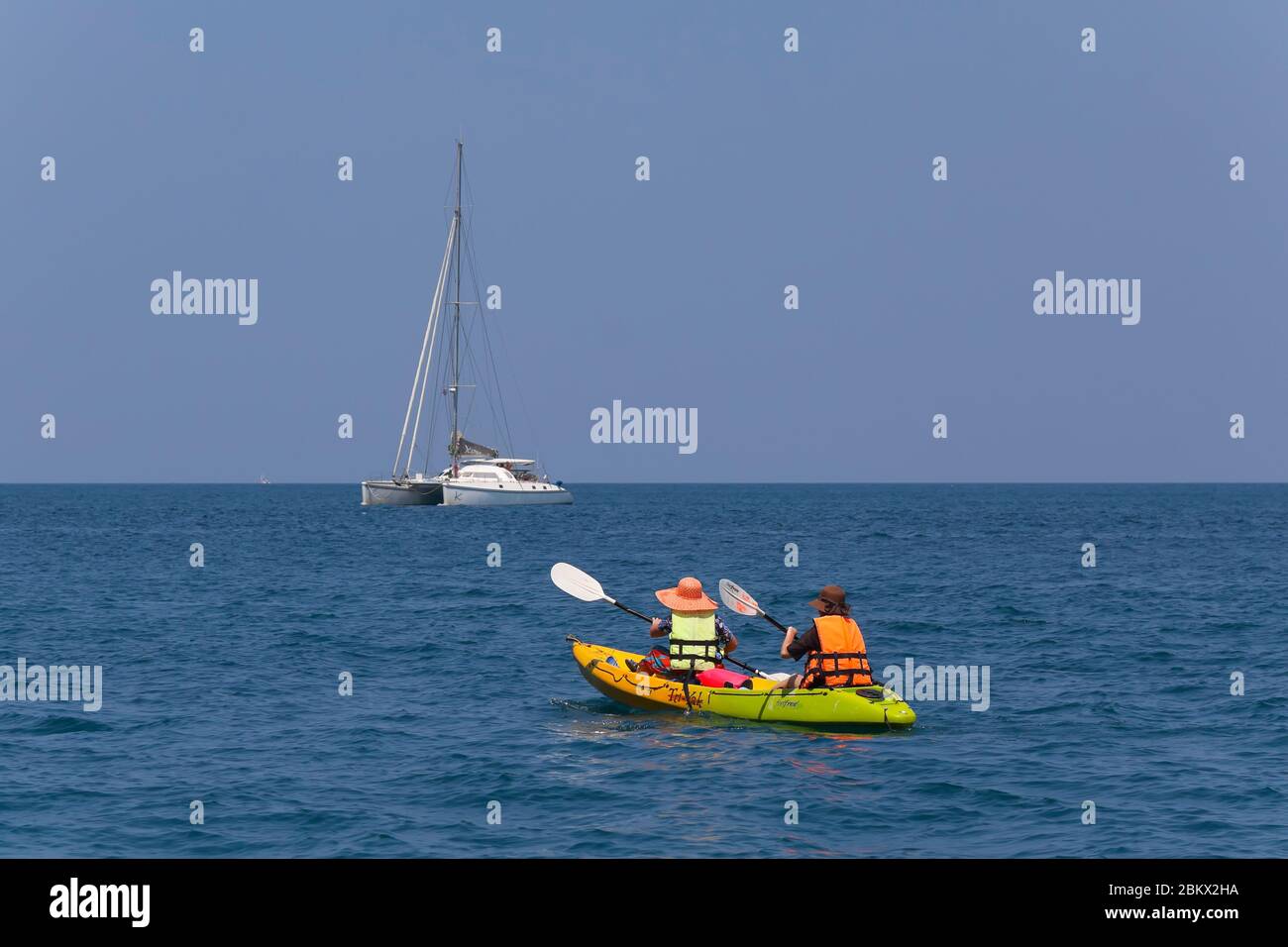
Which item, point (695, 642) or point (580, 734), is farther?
point (695, 642)

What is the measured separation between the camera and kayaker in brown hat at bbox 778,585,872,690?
18.1 m

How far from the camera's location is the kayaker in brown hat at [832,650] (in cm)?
1808

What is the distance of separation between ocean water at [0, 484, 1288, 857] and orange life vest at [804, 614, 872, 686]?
0.85 metres

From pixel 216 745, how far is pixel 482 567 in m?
34.6

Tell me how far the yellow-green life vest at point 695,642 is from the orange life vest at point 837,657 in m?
2.00

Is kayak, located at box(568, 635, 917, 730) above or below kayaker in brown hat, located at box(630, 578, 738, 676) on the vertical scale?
below

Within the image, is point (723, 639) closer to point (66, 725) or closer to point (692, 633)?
point (692, 633)

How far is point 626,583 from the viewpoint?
45.4m

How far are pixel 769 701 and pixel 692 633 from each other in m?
1.85

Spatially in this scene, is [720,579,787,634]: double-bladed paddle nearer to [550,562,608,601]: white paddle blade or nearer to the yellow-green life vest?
the yellow-green life vest

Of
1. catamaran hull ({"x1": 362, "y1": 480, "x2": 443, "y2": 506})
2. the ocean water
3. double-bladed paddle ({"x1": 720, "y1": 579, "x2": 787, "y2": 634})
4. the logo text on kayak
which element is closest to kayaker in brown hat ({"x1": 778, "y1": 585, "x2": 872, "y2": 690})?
the ocean water

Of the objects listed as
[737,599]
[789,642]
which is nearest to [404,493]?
[737,599]

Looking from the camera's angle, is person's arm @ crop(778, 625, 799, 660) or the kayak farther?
the kayak

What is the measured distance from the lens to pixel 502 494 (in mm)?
102438
